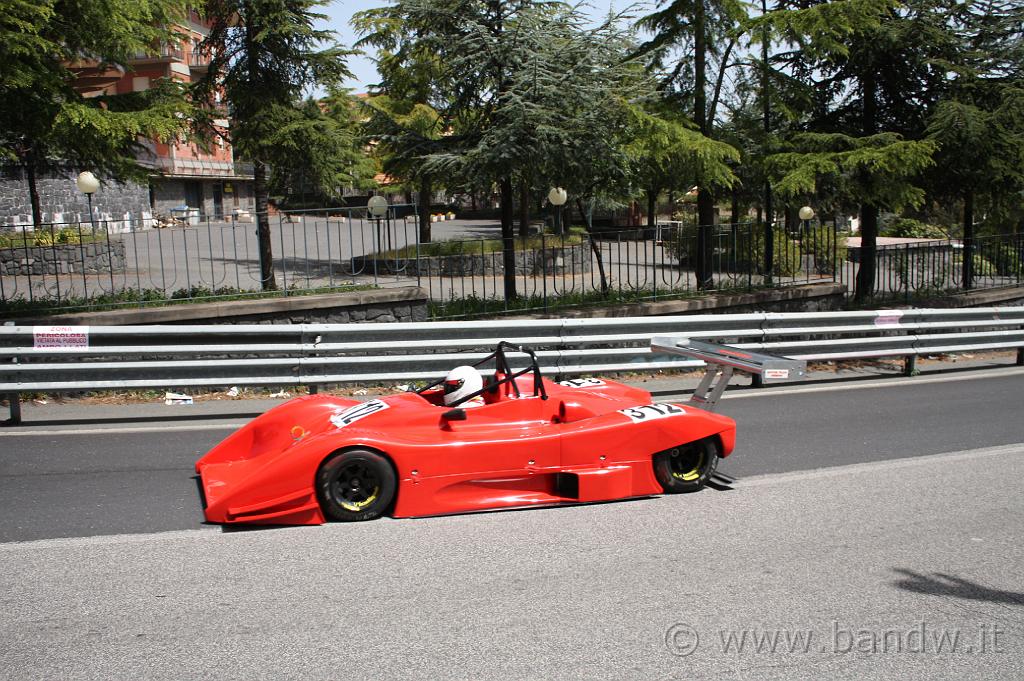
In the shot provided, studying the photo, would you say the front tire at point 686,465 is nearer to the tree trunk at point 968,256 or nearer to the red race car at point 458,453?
the red race car at point 458,453

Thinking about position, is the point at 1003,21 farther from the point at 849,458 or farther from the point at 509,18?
the point at 849,458

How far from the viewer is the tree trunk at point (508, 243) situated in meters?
13.9

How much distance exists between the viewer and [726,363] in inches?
287

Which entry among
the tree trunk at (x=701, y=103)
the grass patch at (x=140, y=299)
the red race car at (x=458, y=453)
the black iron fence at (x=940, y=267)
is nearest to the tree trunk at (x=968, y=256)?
the black iron fence at (x=940, y=267)

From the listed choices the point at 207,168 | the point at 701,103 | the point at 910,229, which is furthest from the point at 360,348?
the point at 207,168

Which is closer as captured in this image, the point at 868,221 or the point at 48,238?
the point at 868,221

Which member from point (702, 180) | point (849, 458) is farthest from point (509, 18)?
point (849, 458)

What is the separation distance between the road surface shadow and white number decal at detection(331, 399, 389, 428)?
3702mm

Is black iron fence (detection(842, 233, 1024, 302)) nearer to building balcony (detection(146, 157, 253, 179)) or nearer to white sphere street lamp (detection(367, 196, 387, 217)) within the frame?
white sphere street lamp (detection(367, 196, 387, 217))

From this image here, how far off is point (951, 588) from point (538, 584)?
7.93 feet

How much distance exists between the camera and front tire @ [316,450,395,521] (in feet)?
19.9

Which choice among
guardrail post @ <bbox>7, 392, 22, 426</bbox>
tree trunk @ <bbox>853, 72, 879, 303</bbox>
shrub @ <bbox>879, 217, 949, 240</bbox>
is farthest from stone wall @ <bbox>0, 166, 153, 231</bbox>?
shrub @ <bbox>879, 217, 949, 240</bbox>

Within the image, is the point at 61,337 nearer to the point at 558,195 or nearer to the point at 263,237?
the point at 263,237

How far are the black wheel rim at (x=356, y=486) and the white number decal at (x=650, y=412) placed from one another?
2.02 m
